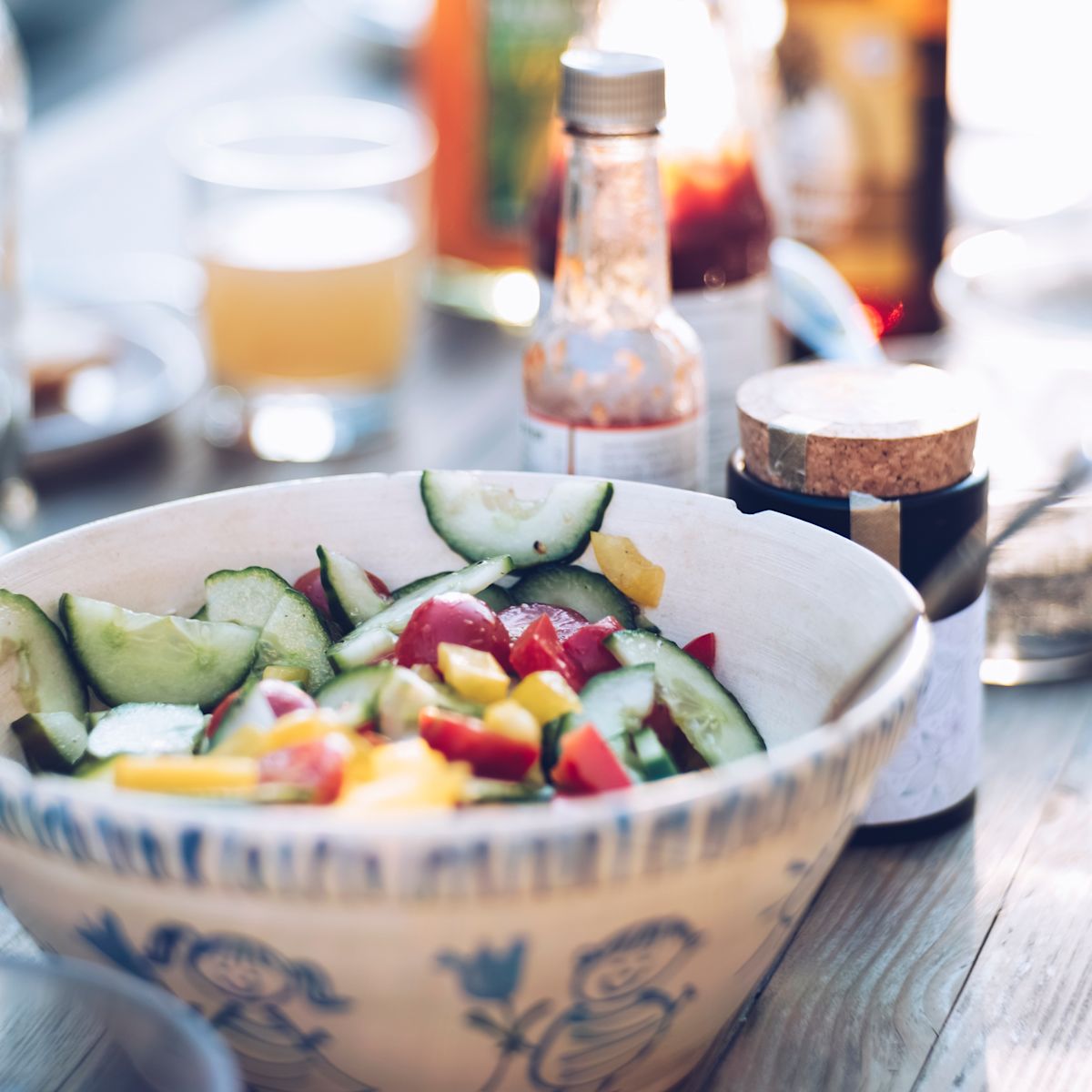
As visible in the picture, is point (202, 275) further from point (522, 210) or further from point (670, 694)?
point (670, 694)

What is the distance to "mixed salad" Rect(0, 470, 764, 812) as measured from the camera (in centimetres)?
50

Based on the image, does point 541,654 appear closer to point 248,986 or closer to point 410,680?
point 410,680

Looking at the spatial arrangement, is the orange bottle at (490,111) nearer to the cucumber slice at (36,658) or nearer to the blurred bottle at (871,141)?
the blurred bottle at (871,141)

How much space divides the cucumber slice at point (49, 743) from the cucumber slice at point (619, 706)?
0.18m

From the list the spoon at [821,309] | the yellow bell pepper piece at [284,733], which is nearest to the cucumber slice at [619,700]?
the yellow bell pepper piece at [284,733]

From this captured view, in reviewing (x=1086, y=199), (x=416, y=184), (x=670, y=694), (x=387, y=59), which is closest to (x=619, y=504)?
(x=670, y=694)

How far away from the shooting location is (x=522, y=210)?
1570 mm

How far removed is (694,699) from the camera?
2.03ft

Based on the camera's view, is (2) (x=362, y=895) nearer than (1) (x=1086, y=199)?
Yes

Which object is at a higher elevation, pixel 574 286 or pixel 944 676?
pixel 574 286

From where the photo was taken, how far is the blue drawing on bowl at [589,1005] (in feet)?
1.47

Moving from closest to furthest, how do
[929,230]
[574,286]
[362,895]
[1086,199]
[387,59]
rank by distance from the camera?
[362,895] < [574,286] < [929,230] < [1086,199] < [387,59]

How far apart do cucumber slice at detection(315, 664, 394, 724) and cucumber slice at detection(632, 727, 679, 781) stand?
95 mm

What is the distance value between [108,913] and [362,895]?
0.29ft
